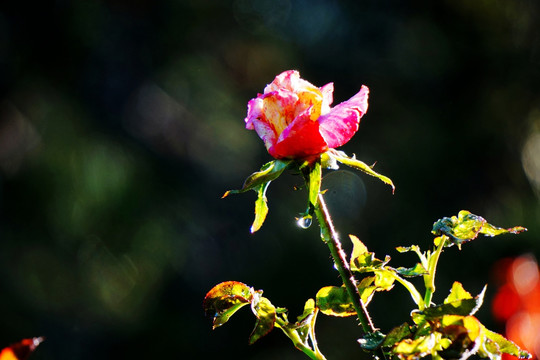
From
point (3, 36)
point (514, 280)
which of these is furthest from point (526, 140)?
point (3, 36)

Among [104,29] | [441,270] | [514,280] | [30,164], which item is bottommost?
[441,270]

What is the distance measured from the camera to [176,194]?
1633 mm

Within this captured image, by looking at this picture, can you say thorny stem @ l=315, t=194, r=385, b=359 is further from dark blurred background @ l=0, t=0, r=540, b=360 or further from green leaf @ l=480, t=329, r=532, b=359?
dark blurred background @ l=0, t=0, r=540, b=360

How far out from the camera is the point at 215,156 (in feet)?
5.34

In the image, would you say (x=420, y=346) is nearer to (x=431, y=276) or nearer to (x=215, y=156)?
(x=431, y=276)

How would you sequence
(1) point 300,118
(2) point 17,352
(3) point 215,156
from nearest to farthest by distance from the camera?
(2) point 17,352, (1) point 300,118, (3) point 215,156

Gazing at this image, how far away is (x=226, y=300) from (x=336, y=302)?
0.19 feet

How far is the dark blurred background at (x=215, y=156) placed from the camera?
5.06 ft

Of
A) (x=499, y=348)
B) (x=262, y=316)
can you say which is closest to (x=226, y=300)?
(x=262, y=316)

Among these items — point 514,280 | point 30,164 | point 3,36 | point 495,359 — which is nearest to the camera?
point 495,359

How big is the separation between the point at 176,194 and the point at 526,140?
0.98m

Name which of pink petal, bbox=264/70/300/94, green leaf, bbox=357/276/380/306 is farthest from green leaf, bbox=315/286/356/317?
pink petal, bbox=264/70/300/94

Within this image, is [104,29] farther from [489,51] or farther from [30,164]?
[489,51]

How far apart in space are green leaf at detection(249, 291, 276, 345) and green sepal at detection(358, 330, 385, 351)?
45 millimetres
